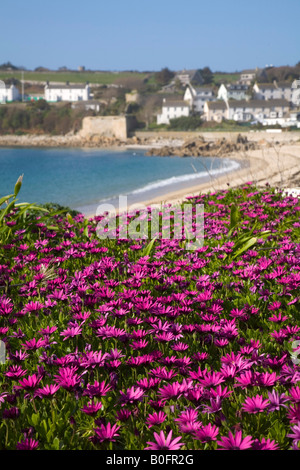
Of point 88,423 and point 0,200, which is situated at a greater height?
point 0,200

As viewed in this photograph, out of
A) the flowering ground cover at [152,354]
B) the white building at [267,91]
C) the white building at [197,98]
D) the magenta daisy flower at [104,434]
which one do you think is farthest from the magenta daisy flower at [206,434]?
the white building at [267,91]

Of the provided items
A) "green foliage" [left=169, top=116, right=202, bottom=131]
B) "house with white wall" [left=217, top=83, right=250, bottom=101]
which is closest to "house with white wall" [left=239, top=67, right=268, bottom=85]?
"house with white wall" [left=217, top=83, right=250, bottom=101]

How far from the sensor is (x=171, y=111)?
11175 cm

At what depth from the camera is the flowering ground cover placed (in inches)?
68.2

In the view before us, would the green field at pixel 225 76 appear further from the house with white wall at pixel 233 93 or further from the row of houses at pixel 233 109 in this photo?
the row of houses at pixel 233 109

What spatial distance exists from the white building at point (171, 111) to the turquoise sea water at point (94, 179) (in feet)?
143

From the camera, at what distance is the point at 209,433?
5.02 feet

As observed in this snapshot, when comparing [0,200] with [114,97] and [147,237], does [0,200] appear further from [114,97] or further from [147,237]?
[114,97]

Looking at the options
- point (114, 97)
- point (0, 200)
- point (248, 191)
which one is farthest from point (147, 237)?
point (114, 97)

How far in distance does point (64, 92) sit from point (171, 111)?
192ft

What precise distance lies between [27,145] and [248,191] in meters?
103

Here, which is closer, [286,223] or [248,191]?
[286,223]

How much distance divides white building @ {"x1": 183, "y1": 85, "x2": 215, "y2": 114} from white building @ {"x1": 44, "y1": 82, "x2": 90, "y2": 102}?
1740 inches

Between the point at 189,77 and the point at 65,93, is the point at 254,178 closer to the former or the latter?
the point at 189,77
